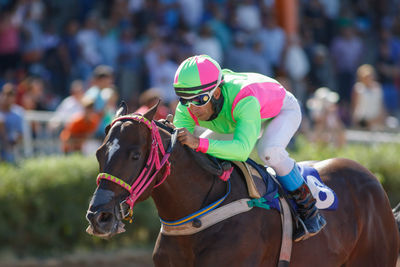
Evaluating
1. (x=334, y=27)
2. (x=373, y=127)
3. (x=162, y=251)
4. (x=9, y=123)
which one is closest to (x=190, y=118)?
(x=162, y=251)

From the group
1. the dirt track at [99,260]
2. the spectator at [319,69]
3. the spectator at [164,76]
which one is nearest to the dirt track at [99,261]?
the dirt track at [99,260]

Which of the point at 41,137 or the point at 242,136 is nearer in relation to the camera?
the point at 242,136

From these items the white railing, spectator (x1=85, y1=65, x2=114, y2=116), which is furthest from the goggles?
spectator (x1=85, y1=65, x2=114, y2=116)

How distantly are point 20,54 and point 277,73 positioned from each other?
5.02 meters

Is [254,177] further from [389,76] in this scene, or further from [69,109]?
[389,76]

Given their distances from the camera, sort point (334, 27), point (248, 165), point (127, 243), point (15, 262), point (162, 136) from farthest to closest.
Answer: point (334, 27)
point (127, 243)
point (15, 262)
point (248, 165)
point (162, 136)

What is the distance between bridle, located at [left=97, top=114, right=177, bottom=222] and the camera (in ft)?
13.7

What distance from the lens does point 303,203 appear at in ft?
16.4

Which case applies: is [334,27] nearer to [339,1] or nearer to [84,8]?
[339,1]

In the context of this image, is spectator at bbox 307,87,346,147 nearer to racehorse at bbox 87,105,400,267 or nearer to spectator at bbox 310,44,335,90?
spectator at bbox 310,44,335,90

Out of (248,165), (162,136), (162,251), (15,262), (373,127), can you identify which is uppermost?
(162,136)

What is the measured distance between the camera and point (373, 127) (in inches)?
529

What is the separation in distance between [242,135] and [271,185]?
0.61 m

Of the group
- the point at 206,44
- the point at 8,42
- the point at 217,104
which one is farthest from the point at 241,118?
the point at 206,44
